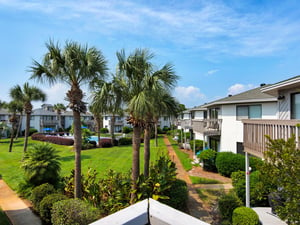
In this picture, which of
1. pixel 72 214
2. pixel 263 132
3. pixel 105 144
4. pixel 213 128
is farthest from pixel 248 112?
pixel 105 144

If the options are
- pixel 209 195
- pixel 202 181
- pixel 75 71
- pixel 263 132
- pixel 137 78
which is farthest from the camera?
pixel 202 181

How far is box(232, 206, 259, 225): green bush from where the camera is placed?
591 cm

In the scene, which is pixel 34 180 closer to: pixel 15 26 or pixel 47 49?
pixel 47 49

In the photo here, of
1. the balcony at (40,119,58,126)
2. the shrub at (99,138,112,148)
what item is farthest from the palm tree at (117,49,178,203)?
the balcony at (40,119,58,126)

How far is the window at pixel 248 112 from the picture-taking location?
1409 cm

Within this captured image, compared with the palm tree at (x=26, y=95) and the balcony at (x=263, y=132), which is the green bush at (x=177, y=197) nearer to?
the balcony at (x=263, y=132)

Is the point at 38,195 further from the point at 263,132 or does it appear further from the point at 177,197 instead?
the point at 263,132

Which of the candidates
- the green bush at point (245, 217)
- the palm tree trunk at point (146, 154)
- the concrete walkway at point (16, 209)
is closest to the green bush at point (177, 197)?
the palm tree trunk at point (146, 154)

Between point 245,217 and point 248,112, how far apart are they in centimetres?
1068

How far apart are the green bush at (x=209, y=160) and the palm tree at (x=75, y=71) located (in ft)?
35.1

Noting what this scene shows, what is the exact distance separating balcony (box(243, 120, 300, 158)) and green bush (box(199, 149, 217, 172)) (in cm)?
732

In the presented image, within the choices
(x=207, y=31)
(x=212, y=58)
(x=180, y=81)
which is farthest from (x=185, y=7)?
(x=212, y=58)

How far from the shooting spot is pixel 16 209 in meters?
8.30

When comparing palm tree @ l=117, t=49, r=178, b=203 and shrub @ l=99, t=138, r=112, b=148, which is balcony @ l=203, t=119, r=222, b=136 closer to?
palm tree @ l=117, t=49, r=178, b=203
